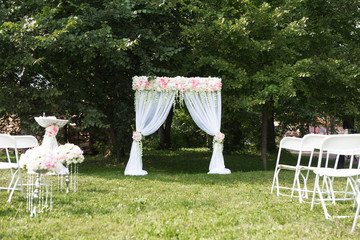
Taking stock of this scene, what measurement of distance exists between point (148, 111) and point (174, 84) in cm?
105

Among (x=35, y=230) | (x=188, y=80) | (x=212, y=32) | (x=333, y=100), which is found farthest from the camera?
(x=333, y=100)

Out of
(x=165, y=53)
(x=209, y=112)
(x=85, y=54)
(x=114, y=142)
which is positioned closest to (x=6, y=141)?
(x=85, y=54)

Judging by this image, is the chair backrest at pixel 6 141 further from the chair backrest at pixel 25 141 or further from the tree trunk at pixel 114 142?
the tree trunk at pixel 114 142

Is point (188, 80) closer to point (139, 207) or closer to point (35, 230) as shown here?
point (139, 207)

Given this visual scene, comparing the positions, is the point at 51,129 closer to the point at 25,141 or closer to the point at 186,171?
the point at 25,141

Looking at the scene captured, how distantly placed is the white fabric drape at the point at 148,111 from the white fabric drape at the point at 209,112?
0.61 m

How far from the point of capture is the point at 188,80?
9992mm

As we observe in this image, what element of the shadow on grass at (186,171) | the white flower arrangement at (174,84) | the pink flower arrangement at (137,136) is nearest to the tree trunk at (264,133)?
the shadow on grass at (186,171)

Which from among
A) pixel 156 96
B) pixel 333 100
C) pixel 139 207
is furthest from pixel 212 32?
pixel 139 207

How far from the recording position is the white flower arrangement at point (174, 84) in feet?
32.6

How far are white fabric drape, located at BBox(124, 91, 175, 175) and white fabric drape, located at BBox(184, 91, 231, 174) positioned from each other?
1.99 ft

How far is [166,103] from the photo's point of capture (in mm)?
10016

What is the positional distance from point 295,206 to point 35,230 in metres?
3.44

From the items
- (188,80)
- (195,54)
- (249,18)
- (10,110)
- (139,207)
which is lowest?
(139,207)
